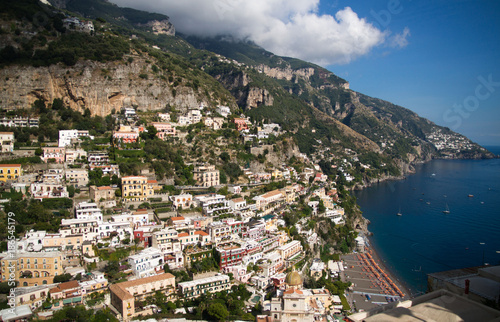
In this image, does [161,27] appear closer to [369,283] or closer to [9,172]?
[9,172]

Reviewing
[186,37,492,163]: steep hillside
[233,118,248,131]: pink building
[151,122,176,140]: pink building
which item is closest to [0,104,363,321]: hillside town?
[151,122,176,140]: pink building

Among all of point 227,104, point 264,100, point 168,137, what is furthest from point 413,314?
point 264,100

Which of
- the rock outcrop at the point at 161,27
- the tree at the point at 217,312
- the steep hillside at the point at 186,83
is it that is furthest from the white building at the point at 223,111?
the rock outcrop at the point at 161,27

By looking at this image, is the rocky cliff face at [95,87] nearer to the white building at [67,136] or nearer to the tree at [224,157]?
the white building at [67,136]

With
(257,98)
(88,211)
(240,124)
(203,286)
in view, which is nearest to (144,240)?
(88,211)

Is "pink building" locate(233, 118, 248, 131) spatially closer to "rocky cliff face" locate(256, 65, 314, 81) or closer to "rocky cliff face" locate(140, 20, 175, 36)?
"rocky cliff face" locate(140, 20, 175, 36)

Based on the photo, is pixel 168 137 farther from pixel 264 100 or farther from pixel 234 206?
pixel 264 100
